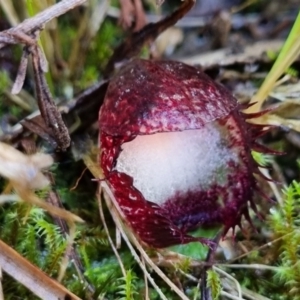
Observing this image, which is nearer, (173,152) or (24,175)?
(24,175)

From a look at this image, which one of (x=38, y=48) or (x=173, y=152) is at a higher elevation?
(x=38, y=48)

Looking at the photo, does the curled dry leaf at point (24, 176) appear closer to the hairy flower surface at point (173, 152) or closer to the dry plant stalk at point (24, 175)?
the dry plant stalk at point (24, 175)

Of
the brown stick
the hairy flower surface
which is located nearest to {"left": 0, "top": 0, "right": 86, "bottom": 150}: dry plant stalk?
the hairy flower surface

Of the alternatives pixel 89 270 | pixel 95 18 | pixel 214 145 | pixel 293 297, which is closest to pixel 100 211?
pixel 89 270

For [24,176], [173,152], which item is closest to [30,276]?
[24,176]

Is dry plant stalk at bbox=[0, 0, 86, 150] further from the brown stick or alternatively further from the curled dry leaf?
the brown stick

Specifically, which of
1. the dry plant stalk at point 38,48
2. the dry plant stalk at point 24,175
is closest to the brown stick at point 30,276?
the dry plant stalk at point 24,175

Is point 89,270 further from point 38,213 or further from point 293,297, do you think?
point 293,297

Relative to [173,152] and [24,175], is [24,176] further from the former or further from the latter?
[173,152]
